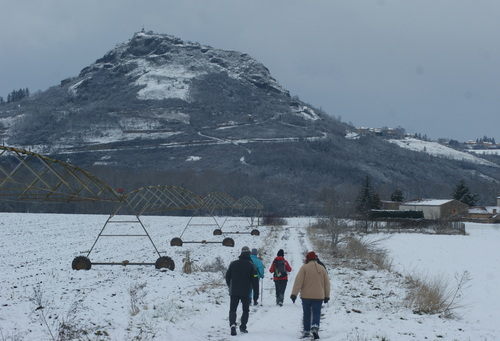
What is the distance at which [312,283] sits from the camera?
37.7 feet

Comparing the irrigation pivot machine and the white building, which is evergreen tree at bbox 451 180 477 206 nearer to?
the white building

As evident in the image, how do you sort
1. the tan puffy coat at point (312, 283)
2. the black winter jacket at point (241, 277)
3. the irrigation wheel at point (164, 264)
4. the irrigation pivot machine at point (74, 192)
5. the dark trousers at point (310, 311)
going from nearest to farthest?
Result: 1. the dark trousers at point (310, 311)
2. the tan puffy coat at point (312, 283)
3. the black winter jacket at point (241, 277)
4. the irrigation pivot machine at point (74, 192)
5. the irrigation wheel at point (164, 264)

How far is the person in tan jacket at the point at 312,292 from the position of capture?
11.3m

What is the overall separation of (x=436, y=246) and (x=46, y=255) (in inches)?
1213

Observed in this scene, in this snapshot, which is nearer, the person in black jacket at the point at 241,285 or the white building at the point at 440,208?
the person in black jacket at the point at 241,285

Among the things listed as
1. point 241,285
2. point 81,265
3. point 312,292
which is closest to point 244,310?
point 241,285

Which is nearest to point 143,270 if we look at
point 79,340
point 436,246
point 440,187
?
point 79,340

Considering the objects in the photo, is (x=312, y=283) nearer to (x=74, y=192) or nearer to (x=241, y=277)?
(x=241, y=277)

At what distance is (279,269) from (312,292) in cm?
426

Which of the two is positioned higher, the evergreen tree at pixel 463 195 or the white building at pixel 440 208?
the evergreen tree at pixel 463 195

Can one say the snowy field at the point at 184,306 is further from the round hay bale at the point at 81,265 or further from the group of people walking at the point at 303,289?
the group of people walking at the point at 303,289

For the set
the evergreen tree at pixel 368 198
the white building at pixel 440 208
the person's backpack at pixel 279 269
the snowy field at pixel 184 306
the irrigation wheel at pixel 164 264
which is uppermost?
the evergreen tree at pixel 368 198

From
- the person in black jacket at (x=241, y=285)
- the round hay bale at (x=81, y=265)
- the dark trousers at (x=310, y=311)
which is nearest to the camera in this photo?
the dark trousers at (x=310, y=311)

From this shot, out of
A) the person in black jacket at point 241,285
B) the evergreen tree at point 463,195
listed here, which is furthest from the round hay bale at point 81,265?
the evergreen tree at point 463,195
